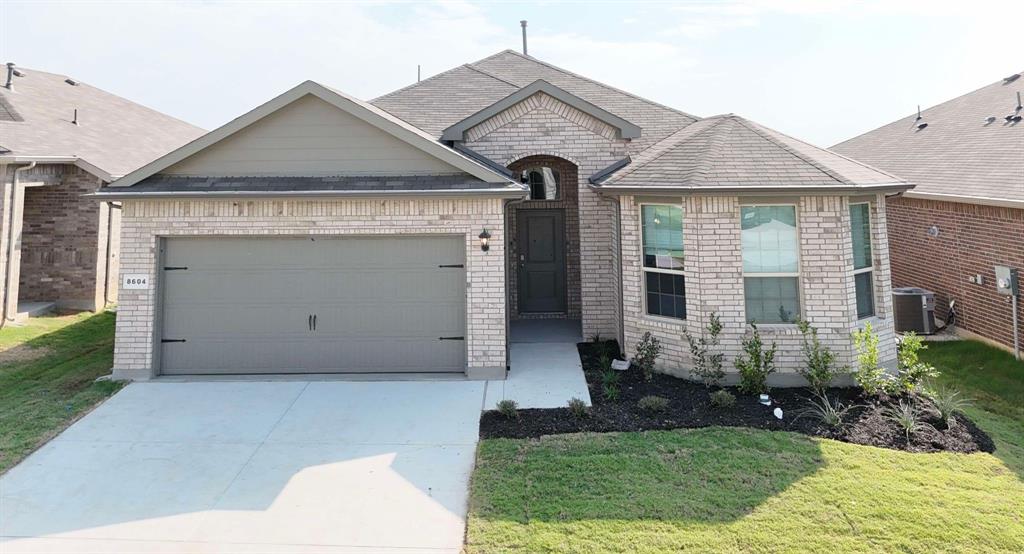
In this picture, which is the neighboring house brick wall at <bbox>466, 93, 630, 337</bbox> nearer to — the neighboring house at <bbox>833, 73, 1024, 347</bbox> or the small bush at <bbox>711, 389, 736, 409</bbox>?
the small bush at <bbox>711, 389, 736, 409</bbox>

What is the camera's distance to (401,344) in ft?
27.4

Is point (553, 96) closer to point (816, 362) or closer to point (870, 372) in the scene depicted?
point (816, 362)

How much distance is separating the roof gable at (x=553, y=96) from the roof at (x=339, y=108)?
2.23 meters

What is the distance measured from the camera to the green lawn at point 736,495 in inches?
167

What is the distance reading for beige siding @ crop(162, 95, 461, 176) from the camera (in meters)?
8.38

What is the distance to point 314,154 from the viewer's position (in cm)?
843

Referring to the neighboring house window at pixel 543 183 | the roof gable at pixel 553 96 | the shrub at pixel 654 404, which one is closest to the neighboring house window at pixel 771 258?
the shrub at pixel 654 404

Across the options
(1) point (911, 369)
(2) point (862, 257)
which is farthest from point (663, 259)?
(1) point (911, 369)

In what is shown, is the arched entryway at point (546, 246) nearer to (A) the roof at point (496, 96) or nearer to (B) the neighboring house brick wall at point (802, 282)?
(A) the roof at point (496, 96)

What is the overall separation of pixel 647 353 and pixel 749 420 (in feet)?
6.51

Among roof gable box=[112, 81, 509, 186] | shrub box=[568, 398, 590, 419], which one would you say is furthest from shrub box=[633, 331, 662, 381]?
roof gable box=[112, 81, 509, 186]

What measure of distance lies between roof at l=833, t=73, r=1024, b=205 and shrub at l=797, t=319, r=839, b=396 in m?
4.68

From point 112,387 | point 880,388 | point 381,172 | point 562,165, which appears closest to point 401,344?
point 381,172

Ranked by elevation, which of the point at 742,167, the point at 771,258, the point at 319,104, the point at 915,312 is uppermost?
the point at 319,104
